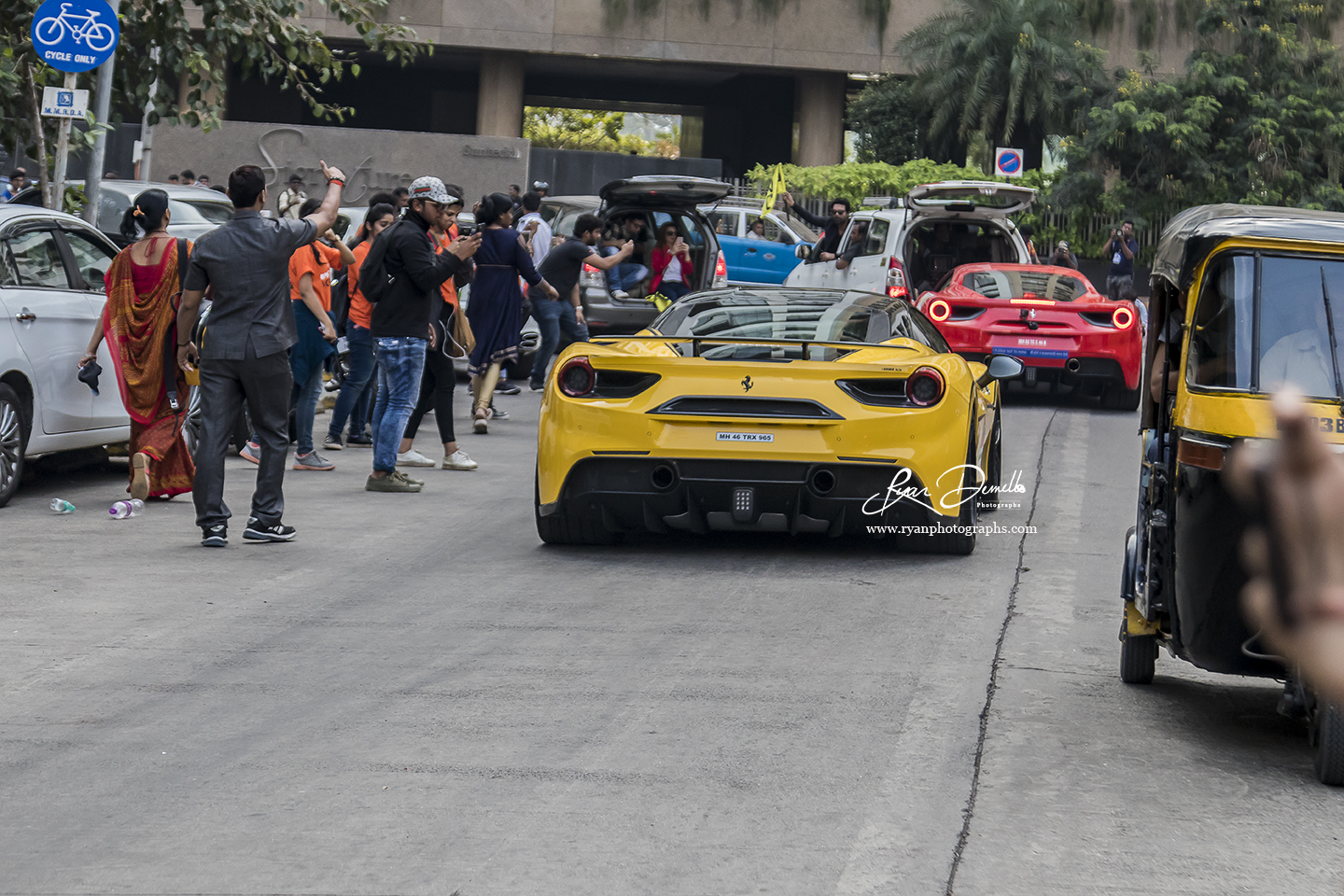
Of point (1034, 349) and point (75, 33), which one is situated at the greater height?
point (75, 33)

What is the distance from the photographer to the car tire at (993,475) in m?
9.89

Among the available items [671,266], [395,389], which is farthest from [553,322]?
[395,389]

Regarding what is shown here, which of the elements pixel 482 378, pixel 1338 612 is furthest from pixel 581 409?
pixel 1338 612

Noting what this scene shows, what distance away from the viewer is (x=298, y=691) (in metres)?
5.72

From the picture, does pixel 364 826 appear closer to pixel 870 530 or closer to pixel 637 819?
pixel 637 819

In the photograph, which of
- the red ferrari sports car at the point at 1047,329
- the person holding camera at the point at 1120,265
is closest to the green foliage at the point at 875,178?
the person holding camera at the point at 1120,265

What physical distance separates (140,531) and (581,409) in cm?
256

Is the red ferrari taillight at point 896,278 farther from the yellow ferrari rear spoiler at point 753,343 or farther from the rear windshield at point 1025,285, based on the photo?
the yellow ferrari rear spoiler at point 753,343

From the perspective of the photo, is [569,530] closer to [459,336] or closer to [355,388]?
[459,336]

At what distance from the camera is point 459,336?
38.8 ft

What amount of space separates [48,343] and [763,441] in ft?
14.6

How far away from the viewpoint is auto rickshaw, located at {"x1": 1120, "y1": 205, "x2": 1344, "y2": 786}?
490 cm

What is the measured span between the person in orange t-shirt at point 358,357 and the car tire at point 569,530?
10.3 feet

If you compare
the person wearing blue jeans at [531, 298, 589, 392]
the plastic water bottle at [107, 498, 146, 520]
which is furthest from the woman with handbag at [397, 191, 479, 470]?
the person wearing blue jeans at [531, 298, 589, 392]
